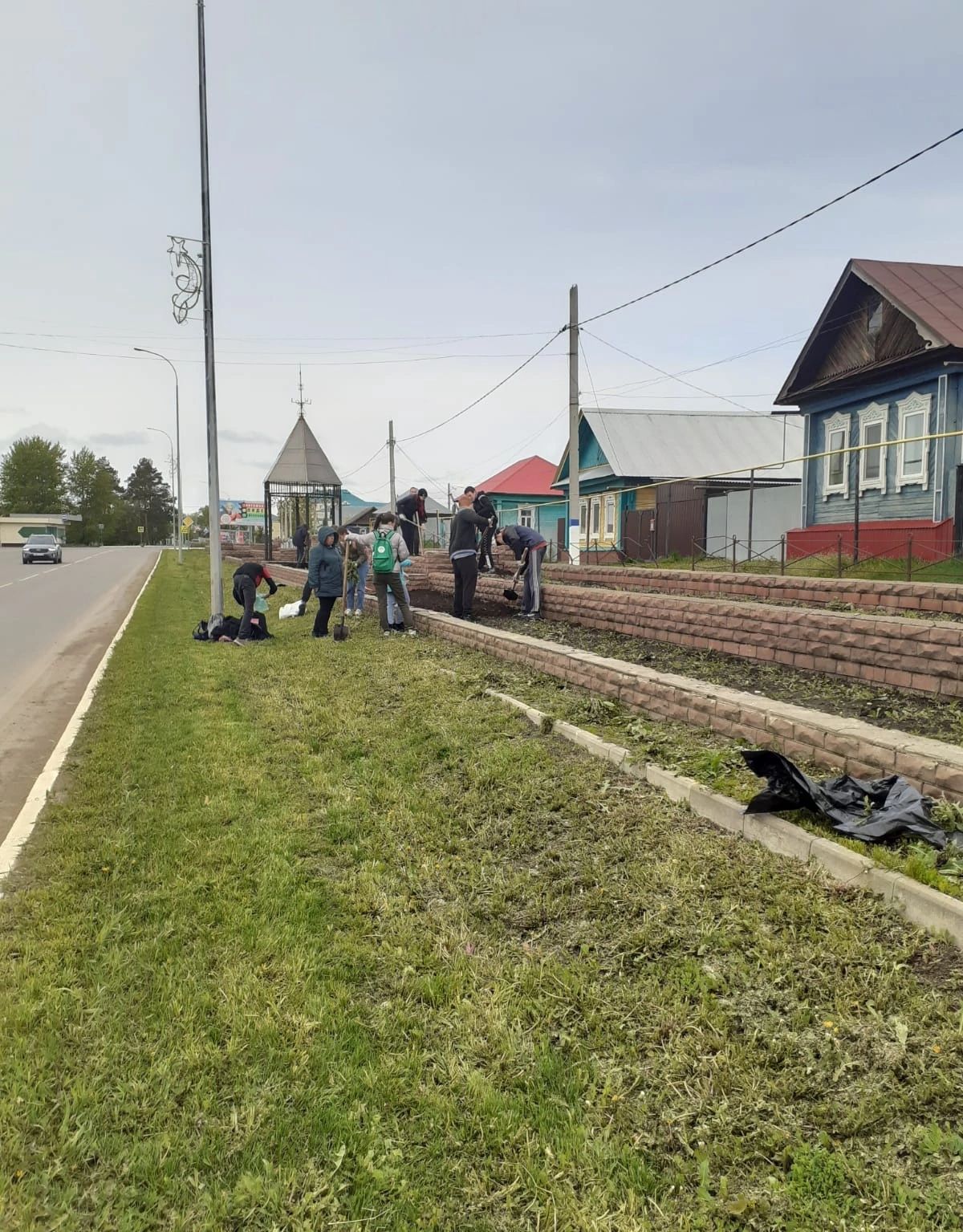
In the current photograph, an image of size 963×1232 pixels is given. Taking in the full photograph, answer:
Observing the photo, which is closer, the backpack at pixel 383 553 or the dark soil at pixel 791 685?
the dark soil at pixel 791 685

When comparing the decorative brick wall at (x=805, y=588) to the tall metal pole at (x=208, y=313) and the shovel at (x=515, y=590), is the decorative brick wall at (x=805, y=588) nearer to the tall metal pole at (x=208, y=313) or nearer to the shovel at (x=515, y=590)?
the shovel at (x=515, y=590)

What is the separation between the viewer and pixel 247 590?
1075 cm

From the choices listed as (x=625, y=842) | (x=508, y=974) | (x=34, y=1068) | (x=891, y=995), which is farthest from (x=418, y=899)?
(x=891, y=995)

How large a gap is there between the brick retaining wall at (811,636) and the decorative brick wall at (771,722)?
0.97 m

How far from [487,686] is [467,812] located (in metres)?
2.42

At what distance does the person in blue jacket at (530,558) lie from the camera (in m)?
10.2

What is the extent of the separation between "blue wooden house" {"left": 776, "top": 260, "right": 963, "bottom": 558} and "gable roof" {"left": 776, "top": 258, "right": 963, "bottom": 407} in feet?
0.09

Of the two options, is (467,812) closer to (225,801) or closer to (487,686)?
→ (225,801)

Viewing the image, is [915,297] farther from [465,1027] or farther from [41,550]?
[41,550]

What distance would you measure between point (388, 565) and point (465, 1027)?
785 centimetres

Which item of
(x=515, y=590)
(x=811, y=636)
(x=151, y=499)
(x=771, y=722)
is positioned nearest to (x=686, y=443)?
(x=515, y=590)

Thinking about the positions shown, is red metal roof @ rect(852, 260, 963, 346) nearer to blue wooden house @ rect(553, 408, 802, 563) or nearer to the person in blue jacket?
blue wooden house @ rect(553, 408, 802, 563)

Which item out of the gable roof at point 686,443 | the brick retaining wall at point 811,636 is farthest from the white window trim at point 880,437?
the gable roof at point 686,443

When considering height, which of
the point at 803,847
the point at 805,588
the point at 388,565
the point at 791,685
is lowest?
the point at 803,847
